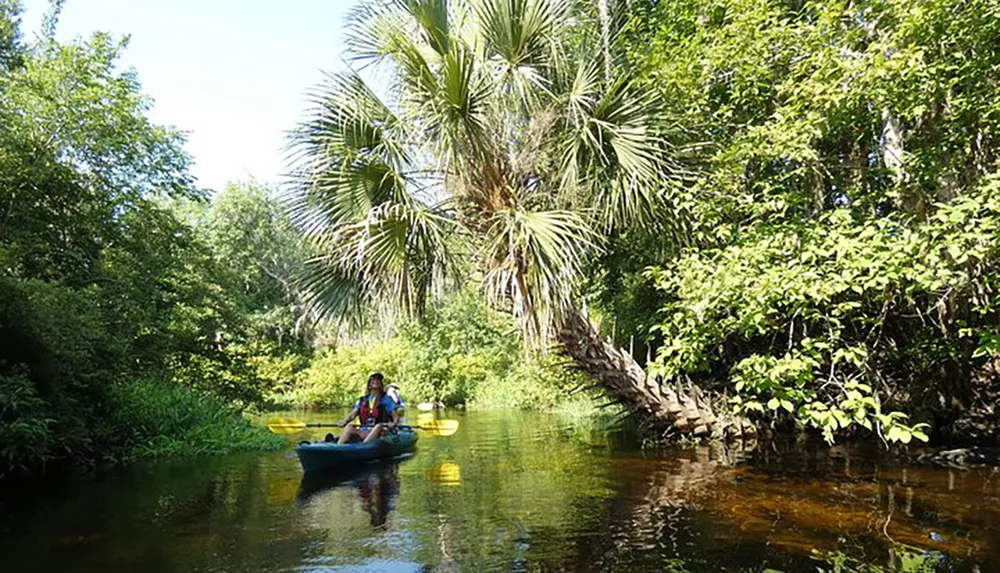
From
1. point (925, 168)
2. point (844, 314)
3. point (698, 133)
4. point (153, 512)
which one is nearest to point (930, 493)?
point (844, 314)

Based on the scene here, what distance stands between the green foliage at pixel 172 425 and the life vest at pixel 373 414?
222 cm

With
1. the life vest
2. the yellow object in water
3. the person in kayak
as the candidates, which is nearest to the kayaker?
the person in kayak

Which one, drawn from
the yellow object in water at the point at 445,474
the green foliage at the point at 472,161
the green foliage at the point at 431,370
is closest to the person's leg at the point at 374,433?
the yellow object in water at the point at 445,474

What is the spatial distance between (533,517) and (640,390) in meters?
3.91

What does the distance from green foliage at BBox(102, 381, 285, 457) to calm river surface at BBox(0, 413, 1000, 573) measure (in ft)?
4.60

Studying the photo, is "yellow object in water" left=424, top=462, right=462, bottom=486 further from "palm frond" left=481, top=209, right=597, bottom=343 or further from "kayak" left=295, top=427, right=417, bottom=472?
"palm frond" left=481, top=209, right=597, bottom=343

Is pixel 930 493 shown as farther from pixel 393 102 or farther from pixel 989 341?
pixel 393 102

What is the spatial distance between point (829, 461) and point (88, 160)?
18510 mm

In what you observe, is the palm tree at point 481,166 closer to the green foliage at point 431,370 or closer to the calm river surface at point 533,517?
the calm river surface at point 533,517

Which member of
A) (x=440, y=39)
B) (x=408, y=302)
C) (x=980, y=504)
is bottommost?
(x=980, y=504)

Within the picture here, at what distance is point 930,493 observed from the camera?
5945 millimetres

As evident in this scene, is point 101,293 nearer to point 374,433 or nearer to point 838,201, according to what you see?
point 374,433

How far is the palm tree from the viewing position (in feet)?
24.8

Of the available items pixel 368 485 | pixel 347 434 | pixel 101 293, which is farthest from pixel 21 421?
pixel 101 293
